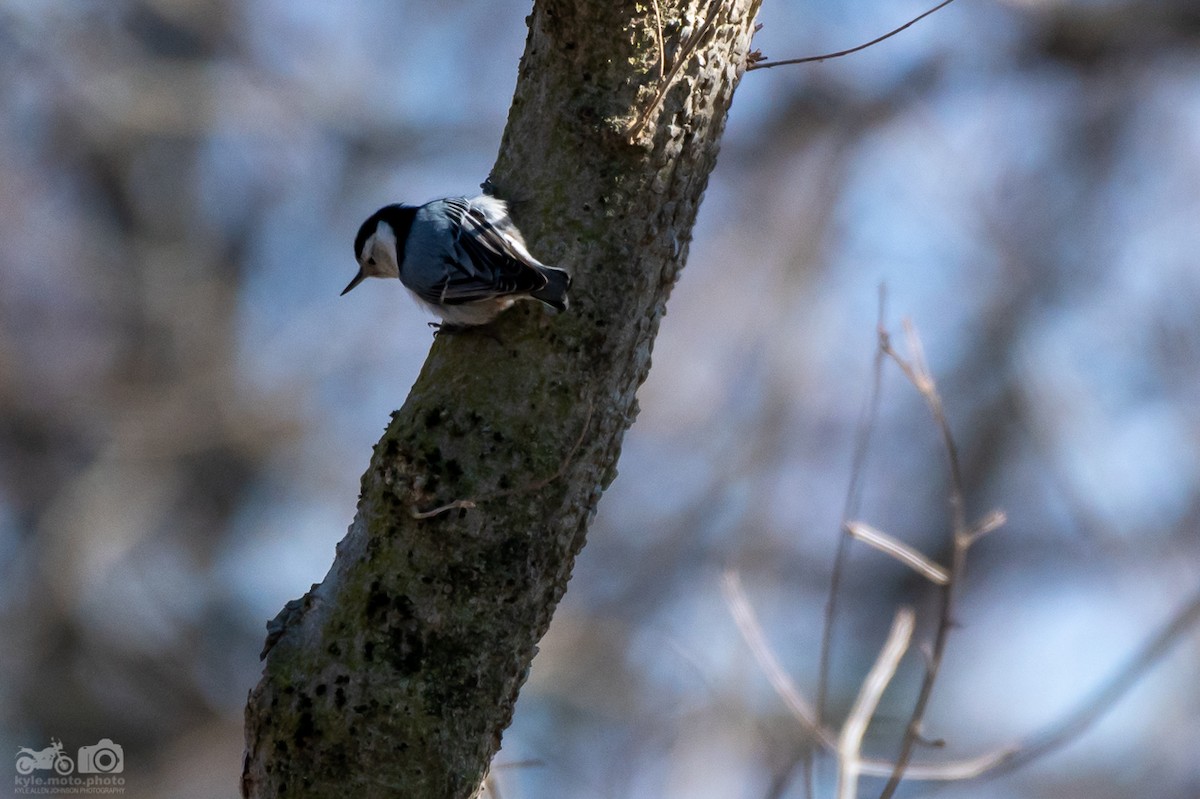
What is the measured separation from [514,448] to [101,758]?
606 cm

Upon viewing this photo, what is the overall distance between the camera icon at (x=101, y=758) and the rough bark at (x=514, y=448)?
5.18 meters

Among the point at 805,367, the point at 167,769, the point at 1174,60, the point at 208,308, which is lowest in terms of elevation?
the point at 167,769

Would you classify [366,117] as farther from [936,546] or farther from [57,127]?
[936,546]

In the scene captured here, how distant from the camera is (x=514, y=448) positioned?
164 centimetres

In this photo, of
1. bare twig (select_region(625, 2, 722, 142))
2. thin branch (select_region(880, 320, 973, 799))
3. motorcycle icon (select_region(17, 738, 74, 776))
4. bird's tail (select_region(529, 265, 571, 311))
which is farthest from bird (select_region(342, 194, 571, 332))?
motorcycle icon (select_region(17, 738, 74, 776))

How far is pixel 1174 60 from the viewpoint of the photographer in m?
6.86

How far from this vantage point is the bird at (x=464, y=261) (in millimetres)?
1729

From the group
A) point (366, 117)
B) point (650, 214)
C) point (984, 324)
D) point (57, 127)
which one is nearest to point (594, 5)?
point (650, 214)

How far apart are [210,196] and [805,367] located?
4.69m

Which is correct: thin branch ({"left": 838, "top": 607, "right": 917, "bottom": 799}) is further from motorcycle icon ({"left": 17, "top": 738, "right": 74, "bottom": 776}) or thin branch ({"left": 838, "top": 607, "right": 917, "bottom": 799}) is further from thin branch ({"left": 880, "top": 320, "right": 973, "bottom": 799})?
motorcycle icon ({"left": 17, "top": 738, "right": 74, "bottom": 776})

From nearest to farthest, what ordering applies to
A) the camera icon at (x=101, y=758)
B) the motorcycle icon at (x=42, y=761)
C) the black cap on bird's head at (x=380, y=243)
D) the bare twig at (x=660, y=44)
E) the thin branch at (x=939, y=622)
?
the thin branch at (x=939, y=622) < the bare twig at (x=660, y=44) < the black cap on bird's head at (x=380, y=243) < the motorcycle icon at (x=42, y=761) < the camera icon at (x=101, y=758)

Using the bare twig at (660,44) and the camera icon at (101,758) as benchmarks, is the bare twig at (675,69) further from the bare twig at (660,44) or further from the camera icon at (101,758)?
the camera icon at (101,758)

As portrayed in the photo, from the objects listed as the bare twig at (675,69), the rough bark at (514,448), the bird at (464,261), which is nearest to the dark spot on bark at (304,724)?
the rough bark at (514,448)

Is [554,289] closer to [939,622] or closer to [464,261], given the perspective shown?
[464,261]
